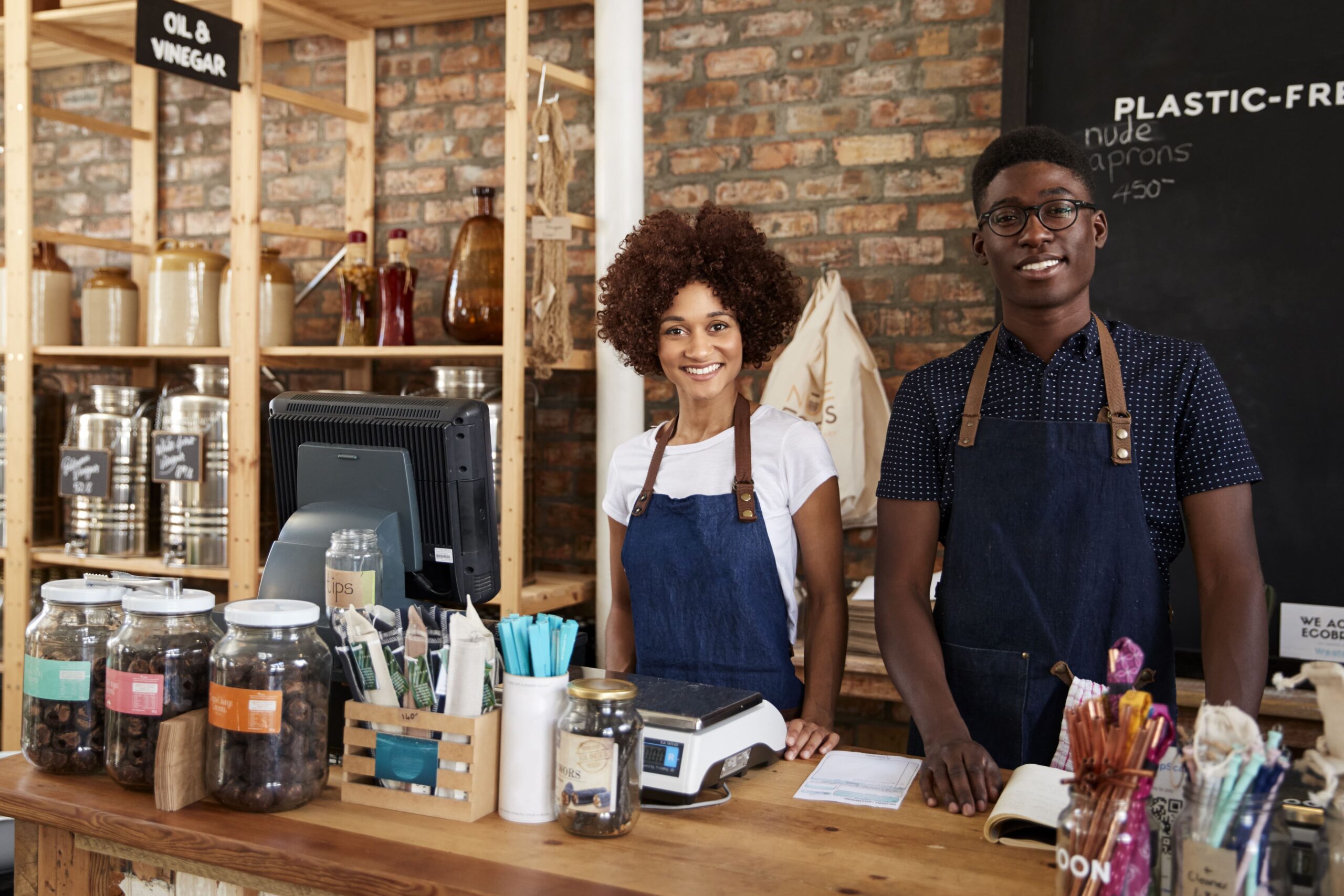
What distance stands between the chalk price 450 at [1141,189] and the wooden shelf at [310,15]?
1572mm

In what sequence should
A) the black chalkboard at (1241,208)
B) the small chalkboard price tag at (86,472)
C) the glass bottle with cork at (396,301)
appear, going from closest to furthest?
the black chalkboard at (1241,208)
the glass bottle with cork at (396,301)
the small chalkboard price tag at (86,472)

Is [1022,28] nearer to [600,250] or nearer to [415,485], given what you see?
[600,250]

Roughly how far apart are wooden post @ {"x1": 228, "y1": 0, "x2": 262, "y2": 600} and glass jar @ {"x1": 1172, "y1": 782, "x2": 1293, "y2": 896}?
2707 mm

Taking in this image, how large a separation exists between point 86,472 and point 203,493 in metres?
0.41

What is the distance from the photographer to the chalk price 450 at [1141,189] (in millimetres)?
2570

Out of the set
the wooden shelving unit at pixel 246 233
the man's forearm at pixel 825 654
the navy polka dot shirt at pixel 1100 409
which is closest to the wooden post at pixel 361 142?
the wooden shelving unit at pixel 246 233

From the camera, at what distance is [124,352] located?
3.46 metres

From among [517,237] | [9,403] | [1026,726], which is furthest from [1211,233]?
[9,403]

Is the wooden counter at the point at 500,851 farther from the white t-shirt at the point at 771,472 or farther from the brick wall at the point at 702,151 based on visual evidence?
the brick wall at the point at 702,151

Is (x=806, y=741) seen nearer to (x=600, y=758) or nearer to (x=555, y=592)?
(x=600, y=758)

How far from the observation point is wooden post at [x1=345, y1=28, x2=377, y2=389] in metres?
3.55


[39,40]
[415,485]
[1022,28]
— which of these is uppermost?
[39,40]

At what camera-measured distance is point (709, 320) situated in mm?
2104

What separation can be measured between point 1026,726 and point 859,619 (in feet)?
2.55
